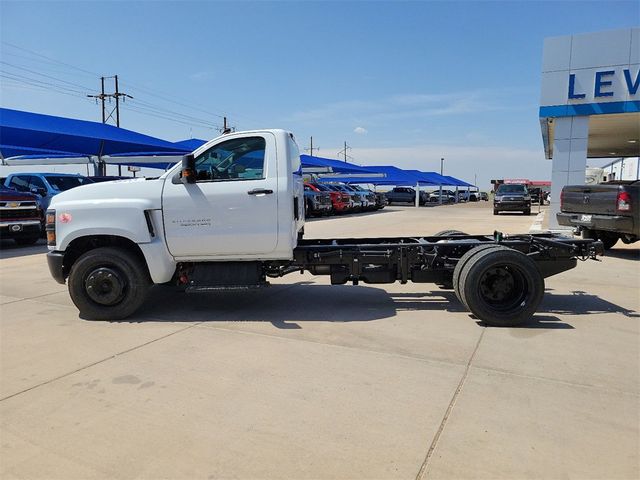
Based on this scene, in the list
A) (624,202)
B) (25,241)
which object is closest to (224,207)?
(624,202)

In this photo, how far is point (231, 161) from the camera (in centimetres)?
545

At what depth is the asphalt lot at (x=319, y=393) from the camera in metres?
2.75

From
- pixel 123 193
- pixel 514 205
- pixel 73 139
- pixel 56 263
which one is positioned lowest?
pixel 56 263

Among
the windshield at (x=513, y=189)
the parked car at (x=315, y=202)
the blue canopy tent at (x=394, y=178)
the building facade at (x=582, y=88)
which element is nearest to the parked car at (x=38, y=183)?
the parked car at (x=315, y=202)

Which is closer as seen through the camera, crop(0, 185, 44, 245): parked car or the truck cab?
the truck cab

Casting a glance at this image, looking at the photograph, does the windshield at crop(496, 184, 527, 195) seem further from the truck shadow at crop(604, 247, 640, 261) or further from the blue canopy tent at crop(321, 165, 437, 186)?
the blue canopy tent at crop(321, 165, 437, 186)

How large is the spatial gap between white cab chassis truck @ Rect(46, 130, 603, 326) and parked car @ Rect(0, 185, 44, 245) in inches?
326

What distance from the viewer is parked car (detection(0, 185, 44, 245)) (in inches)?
478

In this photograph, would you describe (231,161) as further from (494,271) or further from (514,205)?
(514,205)

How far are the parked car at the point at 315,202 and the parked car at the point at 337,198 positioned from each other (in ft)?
3.10

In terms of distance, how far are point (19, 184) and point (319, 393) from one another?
15092mm

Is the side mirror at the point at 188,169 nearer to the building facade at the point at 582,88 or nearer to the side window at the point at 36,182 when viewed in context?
the side window at the point at 36,182

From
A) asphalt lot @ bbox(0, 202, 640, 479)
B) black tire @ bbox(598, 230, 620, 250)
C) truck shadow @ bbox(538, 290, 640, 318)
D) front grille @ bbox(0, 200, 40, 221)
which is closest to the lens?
asphalt lot @ bbox(0, 202, 640, 479)

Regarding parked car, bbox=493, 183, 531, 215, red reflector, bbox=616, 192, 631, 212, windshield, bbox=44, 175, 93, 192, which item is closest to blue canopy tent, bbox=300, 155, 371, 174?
parked car, bbox=493, 183, 531, 215
